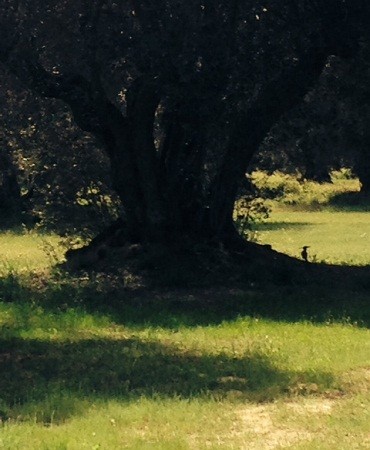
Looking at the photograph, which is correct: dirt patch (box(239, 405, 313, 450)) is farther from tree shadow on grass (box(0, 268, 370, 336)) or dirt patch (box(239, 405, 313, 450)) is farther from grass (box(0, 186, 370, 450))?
tree shadow on grass (box(0, 268, 370, 336))

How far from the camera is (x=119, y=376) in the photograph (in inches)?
419

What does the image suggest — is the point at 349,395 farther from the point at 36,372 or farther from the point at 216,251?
the point at 216,251

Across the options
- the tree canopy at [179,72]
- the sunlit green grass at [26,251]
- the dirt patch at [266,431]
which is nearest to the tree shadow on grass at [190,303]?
the tree canopy at [179,72]

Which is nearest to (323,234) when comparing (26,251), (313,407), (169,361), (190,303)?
(26,251)

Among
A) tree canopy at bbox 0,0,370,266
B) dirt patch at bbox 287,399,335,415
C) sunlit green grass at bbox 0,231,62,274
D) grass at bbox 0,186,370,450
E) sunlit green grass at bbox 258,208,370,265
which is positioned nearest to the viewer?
grass at bbox 0,186,370,450

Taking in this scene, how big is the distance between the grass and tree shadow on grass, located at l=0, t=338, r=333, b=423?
2 centimetres

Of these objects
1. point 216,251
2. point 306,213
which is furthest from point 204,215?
point 306,213

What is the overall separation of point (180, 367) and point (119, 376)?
702 mm

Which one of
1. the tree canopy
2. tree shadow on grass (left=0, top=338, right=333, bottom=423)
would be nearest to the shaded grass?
tree shadow on grass (left=0, top=338, right=333, bottom=423)

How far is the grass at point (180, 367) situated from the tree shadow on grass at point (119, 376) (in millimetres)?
18

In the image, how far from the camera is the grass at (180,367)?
8.30 metres

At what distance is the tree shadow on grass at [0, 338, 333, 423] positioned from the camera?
9539mm

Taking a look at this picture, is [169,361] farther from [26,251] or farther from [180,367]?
[26,251]

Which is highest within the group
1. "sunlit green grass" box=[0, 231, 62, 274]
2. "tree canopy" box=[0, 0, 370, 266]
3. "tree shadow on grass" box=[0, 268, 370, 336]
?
"tree canopy" box=[0, 0, 370, 266]
